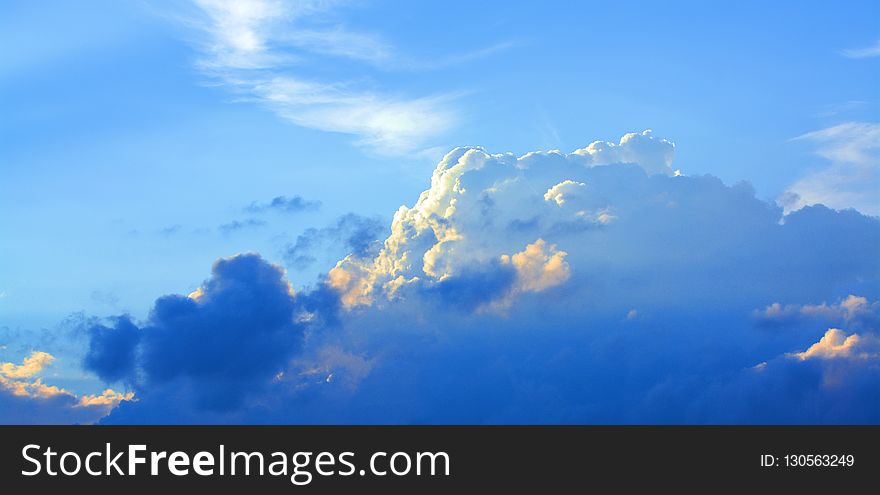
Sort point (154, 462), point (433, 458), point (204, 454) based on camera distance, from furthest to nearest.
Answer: point (433, 458) < point (204, 454) < point (154, 462)

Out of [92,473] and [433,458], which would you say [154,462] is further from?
[433,458]

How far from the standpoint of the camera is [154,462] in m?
74.6

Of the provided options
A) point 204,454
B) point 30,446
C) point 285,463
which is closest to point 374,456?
point 285,463

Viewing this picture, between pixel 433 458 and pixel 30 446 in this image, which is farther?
pixel 433 458

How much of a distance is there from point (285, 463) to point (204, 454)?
527 inches

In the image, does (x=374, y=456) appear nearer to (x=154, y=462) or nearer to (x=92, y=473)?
(x=154, y=462)

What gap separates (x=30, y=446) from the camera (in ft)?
259

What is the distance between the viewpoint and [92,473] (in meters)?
80.9

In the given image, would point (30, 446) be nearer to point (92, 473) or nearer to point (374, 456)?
point (92, 473)

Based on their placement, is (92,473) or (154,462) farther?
(92,473)

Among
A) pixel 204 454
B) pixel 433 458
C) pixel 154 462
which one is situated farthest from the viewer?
pixel 433 458

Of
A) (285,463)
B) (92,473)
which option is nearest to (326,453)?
(285,463)

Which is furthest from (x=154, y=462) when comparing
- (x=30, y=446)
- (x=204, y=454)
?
(x=30, y=446)

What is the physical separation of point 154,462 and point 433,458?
1604 inches
